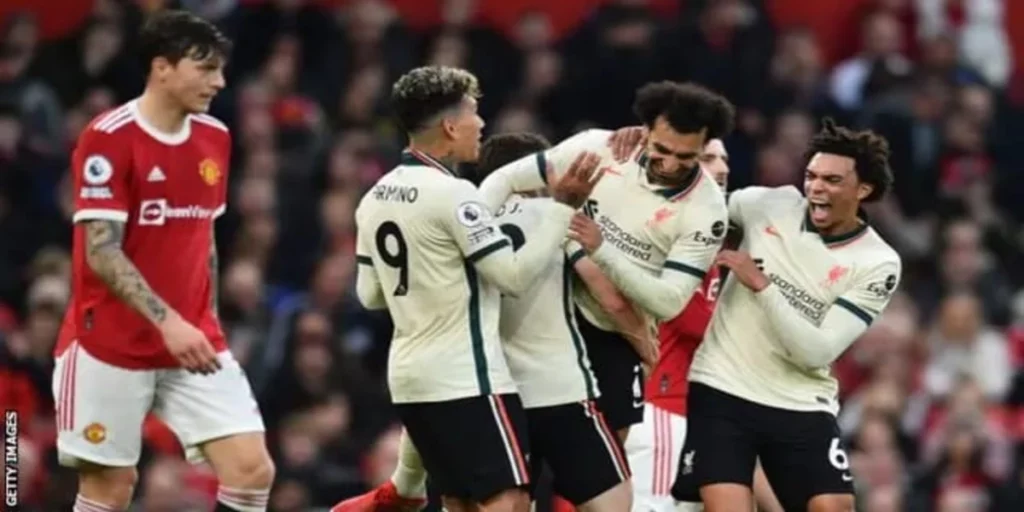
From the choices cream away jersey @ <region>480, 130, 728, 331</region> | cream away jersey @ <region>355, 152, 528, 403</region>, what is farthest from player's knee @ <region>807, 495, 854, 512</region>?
cream away jersey @ <region>355, 152, 528, 403</region>

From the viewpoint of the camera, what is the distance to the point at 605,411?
37.4 feet

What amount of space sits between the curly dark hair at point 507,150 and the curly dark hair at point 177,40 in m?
1.20

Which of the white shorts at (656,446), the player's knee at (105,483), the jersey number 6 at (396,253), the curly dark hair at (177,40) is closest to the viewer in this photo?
the jersey number 6 at (396,253)

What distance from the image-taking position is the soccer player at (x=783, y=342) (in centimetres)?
1114

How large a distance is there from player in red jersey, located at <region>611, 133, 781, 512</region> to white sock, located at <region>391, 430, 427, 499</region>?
89cm

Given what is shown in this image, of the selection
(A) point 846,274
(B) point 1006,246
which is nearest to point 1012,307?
(B) point 1006,246

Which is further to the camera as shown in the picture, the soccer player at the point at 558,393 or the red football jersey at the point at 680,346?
the red football jersey at the point at 680,346

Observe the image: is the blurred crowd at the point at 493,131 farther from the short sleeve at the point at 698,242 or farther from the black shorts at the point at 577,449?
the short sleeve at the point at 698,242

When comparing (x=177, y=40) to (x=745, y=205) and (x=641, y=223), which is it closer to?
(x=641, y=223)

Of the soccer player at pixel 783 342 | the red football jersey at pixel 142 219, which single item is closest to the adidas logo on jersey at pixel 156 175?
the red football jersey at pixel 142 219

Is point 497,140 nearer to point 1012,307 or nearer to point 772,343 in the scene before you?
point 772,343

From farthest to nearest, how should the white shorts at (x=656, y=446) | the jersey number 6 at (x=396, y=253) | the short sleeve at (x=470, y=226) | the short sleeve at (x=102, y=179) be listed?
1. the white shorts at (x=656, y=446)
2. the short sleeve at (x=102, y=179)
3. the jersey number 6 at (x=396, y=253)
4. the short sleeve at (x=470, y=226)

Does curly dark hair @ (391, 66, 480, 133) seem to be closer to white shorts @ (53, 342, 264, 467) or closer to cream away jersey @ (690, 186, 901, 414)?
white shorts @ (53, 342, 264, 467)

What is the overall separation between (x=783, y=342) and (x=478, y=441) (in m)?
1.29
